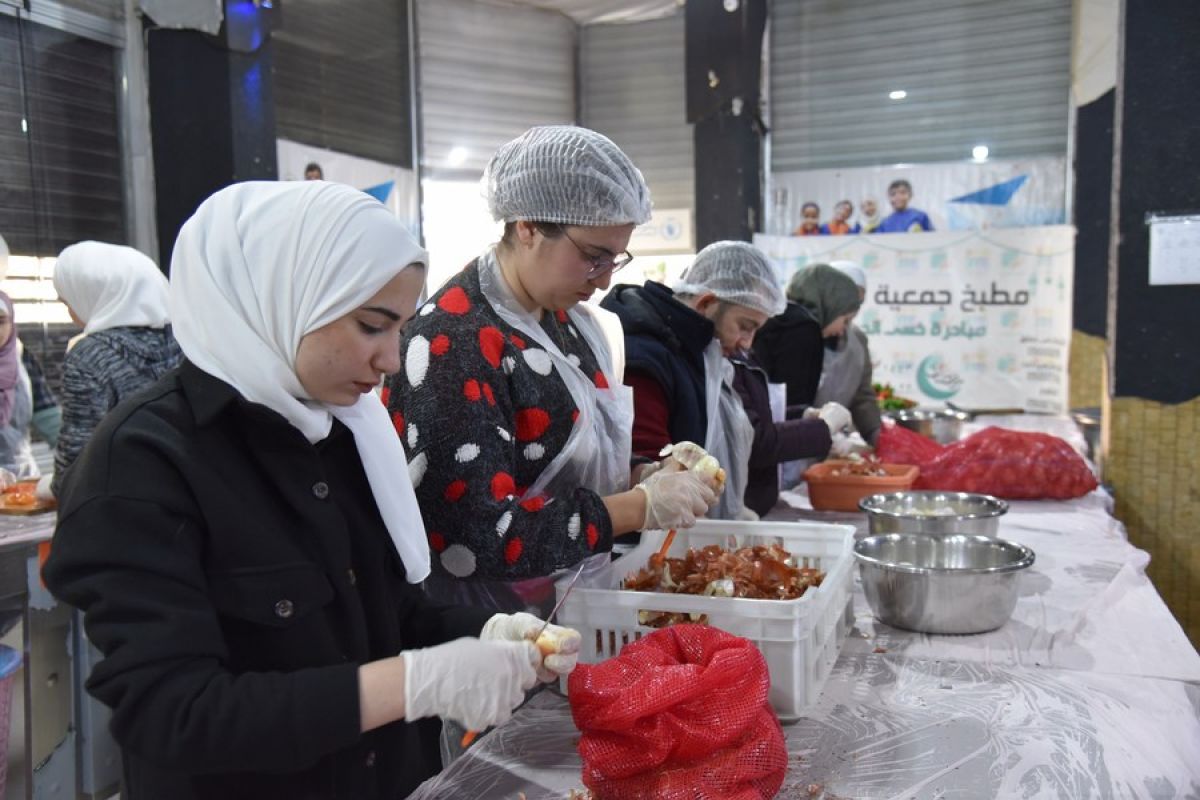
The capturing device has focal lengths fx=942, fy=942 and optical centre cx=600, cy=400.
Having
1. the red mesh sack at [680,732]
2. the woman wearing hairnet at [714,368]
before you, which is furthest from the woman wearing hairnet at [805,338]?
the red mesh sack at [680,732]

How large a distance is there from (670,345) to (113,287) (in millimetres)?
2016

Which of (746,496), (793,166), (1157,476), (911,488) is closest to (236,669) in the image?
(746,496)

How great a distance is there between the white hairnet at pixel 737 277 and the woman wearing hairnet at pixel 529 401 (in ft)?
2.60

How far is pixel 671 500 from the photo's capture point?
5.89 feet

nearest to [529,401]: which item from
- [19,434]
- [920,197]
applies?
[19,434]

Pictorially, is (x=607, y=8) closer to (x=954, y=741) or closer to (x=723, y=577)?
(x=723, y=577)

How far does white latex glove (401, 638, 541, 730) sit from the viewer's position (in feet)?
3.60

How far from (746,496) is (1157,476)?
223 cm

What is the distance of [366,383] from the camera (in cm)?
122

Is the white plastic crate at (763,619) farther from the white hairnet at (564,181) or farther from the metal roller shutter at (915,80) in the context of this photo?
the metal roller shutter at (915,80)

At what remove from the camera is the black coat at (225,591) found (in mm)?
996

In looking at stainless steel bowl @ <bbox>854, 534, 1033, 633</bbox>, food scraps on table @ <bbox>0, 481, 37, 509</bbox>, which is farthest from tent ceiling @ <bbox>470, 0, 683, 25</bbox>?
stainless steel bowl @ <bbox>854, 534, 1033, 633</bbox>

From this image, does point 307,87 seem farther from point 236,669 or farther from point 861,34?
point 236,669

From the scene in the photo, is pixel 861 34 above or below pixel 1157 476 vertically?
above
